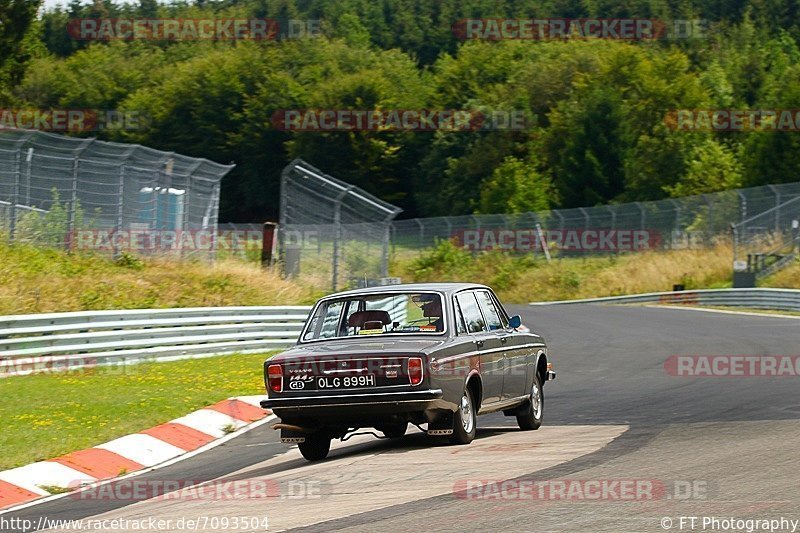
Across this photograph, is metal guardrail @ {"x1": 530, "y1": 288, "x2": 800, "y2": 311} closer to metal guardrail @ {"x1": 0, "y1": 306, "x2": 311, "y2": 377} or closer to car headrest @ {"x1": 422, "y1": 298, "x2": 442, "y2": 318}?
metal guardrail @ {"x1": 0, "y1": 306, "x2": 311, "y2": 377}

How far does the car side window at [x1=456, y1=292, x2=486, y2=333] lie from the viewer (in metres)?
11.7

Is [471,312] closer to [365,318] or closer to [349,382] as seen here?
[365,318]

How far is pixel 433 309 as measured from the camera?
11422 mm

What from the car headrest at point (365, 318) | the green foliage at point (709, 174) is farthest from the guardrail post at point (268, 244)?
the green foliage at point (709, 174)

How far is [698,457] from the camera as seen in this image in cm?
951

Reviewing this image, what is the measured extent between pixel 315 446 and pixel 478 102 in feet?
298

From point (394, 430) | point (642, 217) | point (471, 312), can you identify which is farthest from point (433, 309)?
point (642, 217)

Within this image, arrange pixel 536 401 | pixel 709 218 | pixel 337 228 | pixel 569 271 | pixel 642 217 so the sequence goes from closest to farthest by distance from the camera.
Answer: pixel 536 401 < pixel 337 228 < pixel 709 218 < pixel 642 217 < pixel 569 271

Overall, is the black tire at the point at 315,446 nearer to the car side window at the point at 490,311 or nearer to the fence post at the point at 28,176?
the car side window at the point at 490,311

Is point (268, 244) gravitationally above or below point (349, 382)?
below

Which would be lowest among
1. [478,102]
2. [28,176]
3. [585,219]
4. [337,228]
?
[585,219]

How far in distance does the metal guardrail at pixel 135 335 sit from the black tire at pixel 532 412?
25.9 ft

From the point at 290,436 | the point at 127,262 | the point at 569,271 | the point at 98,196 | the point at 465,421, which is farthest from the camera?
the point at 569,271

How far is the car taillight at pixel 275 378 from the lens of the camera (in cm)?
1075
